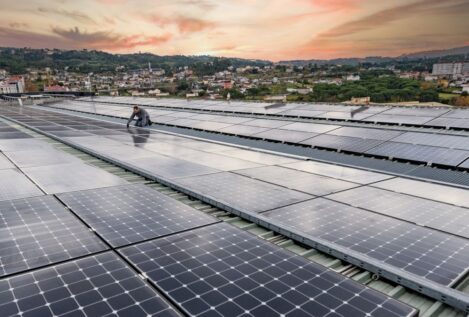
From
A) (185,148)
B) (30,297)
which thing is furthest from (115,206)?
(185,148)

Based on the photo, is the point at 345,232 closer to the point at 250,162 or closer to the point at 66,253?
the point at 66,253

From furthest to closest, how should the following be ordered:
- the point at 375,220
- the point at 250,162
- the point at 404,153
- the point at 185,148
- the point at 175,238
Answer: the point at 185,148
the point at 404,153
the point at 250,162
the point at 375,220
the point at 175,238

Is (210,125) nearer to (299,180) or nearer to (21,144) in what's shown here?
(21,144)

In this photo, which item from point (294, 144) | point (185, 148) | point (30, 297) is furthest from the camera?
point (294, 144)

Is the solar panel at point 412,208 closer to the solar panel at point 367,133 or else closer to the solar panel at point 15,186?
the solar panel at point 15,186

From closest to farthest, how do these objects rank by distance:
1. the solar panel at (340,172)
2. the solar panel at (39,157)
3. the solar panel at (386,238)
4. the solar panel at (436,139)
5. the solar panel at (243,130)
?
the solar panel at (386,238) → the solar panel at (340,172) → the solar panel at (39,157) → the solar panel at (436,139) → the solar panel at (243,130)

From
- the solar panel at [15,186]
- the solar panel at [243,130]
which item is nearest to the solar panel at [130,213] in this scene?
the solar panel at [15,186]

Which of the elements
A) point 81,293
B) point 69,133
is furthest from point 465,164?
point 69,133
